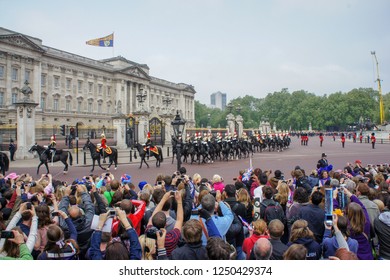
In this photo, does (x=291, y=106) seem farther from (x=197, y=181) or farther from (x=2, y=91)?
(x=197, y=181)

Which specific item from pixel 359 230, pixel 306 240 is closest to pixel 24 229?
pixel 306 240

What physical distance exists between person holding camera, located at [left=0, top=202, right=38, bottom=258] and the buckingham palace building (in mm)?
24808

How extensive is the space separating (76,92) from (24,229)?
64480 mm

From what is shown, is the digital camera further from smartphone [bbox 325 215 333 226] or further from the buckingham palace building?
the buckingham palace building

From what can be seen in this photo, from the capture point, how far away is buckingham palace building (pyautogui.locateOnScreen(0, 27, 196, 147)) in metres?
32.2

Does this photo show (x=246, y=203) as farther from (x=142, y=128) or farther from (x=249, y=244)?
(x=142, y=128)

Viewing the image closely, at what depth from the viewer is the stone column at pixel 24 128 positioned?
78.5 feet

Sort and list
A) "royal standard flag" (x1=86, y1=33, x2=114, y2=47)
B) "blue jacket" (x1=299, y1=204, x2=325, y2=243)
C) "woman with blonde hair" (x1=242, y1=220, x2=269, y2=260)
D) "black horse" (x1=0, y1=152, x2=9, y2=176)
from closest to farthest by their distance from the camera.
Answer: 1. "woman with blonde hair" (x1=242, y1=220, x2=269, y2=260)
2. "blue jacket" (x1=299, y1=204, x2=325, y2=243)
3. "black horse" (x1=0, y1=152, x2=9, y2=176)
4. "royal standard flag" (x1=86, y1=33, x2=114, y2=47)

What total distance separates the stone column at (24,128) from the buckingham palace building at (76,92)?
12.4ft

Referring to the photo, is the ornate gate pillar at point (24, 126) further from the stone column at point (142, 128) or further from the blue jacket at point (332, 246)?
the blue jacket at point (332, 246)

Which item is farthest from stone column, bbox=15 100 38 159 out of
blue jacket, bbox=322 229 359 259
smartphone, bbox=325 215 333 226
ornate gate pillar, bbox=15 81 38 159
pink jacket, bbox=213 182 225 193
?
blue jacket, bbox=322 229 359 259
